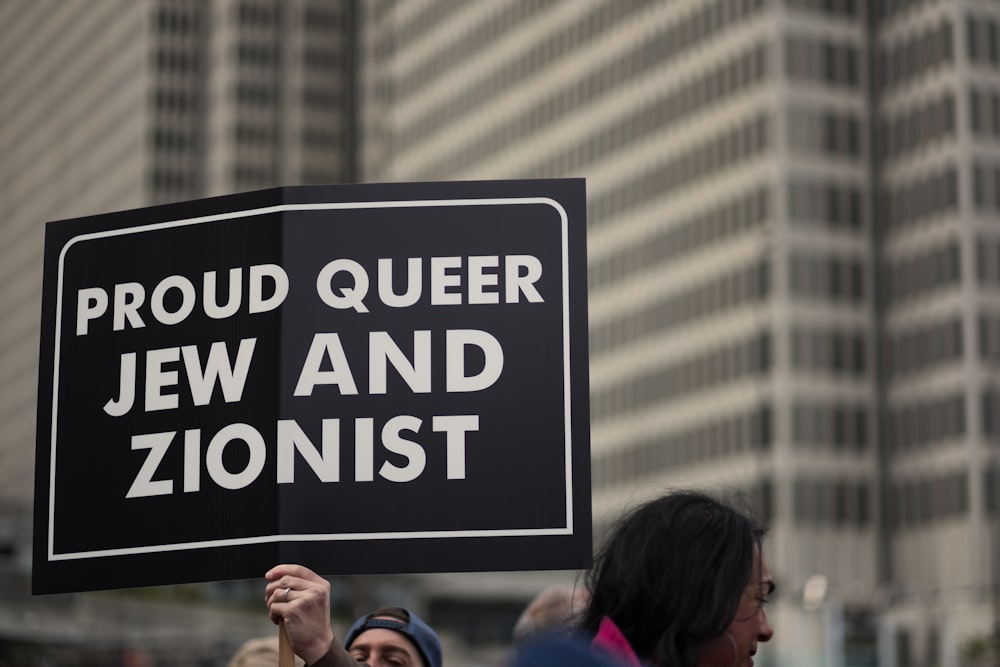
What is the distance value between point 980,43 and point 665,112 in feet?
54.9

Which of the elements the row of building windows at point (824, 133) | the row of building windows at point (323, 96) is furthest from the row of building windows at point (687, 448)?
the row of building windows at point (323, 96)

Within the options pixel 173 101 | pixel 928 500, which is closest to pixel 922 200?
pixel 928 500

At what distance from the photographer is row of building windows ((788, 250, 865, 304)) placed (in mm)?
86875

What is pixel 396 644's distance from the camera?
623cm

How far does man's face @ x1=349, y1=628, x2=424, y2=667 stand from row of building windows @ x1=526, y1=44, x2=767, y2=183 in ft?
278

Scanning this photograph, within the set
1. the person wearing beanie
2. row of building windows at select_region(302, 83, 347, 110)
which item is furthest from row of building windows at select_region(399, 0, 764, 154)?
the person wearing beanie

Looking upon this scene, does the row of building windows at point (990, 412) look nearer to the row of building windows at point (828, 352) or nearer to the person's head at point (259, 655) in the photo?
the row of building windows at point (828, 352)

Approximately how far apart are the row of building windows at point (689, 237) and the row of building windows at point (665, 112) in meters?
4.78

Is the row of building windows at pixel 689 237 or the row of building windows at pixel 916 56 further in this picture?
the row of building windows at pixel 689 237

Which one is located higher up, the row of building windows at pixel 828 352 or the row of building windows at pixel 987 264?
the row of building windows at pixel 987 264

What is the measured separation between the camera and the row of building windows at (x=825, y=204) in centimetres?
8744

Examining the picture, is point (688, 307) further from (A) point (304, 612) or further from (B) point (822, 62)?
→ (A) point (304, 612)

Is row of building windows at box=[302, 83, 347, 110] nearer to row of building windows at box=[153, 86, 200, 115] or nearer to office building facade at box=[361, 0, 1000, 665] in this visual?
row of building windows at box=[153, 86, 200, 115]

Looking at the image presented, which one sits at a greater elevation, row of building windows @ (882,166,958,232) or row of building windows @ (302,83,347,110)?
row of building windows @ (302,83,347,110)
